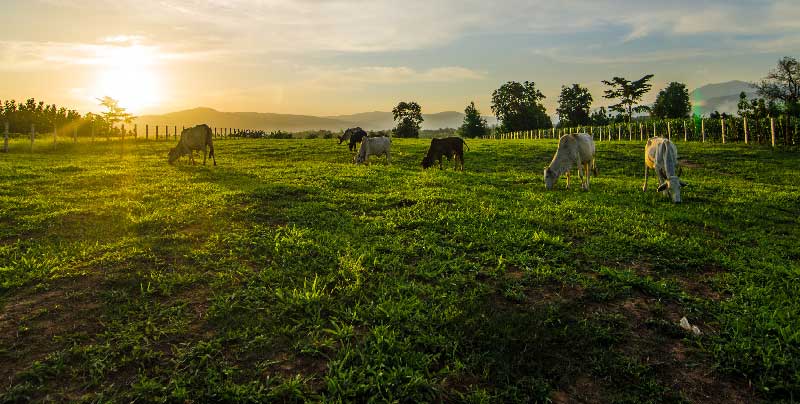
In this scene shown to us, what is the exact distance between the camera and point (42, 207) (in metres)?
11.3

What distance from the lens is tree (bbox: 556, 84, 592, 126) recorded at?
313 ft

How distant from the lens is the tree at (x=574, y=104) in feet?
313

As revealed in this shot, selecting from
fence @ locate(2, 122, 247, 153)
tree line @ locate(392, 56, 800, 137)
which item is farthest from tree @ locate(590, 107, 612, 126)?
fence @ locate(2, 122, 247, 153)

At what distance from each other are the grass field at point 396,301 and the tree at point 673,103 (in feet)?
288

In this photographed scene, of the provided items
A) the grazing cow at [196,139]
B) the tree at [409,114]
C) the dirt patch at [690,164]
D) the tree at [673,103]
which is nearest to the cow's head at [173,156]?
the grazing cow at [196,139]

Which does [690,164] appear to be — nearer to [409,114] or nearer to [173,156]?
[173,156]

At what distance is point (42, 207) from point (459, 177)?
1285 cm

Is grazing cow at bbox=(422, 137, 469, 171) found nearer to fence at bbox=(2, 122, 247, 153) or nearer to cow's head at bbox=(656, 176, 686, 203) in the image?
cow's head at bbox=(656, 176, 686, 203)

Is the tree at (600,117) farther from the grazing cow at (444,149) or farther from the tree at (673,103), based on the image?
the grazing cow at (444,149)

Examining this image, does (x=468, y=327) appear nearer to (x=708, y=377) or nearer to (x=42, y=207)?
(x=708, y=377)

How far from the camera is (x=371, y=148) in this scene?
77.3ft

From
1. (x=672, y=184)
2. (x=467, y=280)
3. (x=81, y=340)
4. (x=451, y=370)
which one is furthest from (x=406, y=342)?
(x=672, y=184)

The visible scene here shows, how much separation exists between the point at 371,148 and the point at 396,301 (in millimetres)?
17927

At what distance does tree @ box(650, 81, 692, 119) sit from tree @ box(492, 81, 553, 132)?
20.6m
